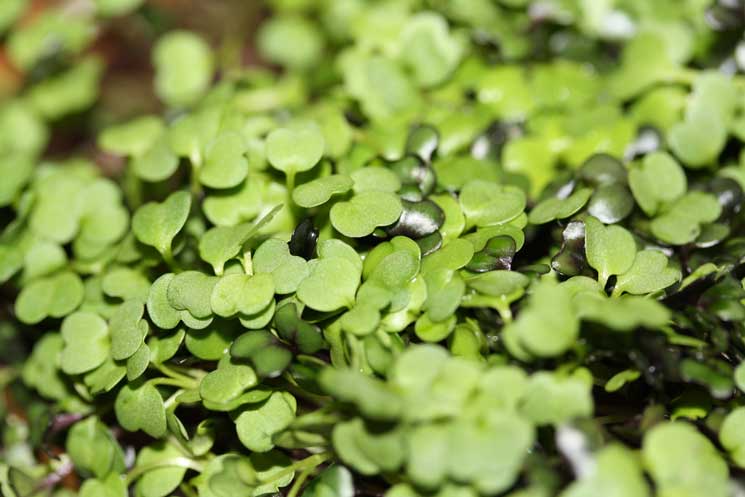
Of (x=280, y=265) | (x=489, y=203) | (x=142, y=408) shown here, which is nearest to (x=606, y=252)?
(x=489, y=203)

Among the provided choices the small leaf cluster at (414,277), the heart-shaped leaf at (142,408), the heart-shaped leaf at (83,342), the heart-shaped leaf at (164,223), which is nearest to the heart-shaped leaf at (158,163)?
the small leaf cluster at (414,277)

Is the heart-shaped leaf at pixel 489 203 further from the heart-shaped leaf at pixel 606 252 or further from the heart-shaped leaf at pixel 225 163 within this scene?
the heart-shaped leaf at pixel 225 163

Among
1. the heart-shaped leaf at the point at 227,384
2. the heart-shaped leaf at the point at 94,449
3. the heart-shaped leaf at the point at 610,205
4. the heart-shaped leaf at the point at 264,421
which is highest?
the heart-shaped leaf at the point at 610,205

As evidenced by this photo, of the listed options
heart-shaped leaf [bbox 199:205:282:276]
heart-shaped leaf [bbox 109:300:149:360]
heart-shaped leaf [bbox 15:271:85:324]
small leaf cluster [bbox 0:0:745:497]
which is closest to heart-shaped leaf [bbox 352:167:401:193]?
small leaf cluster [bbox 0:0:745:497]

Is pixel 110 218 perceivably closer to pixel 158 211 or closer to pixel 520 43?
pixel 158 211

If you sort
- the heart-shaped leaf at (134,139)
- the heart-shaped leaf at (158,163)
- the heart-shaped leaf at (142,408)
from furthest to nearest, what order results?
1. the heart-shaped leaf at (134,139)
2. the heart-shaped leaf at (158,163)
3. the heart-shaped leaf at (142,408)
